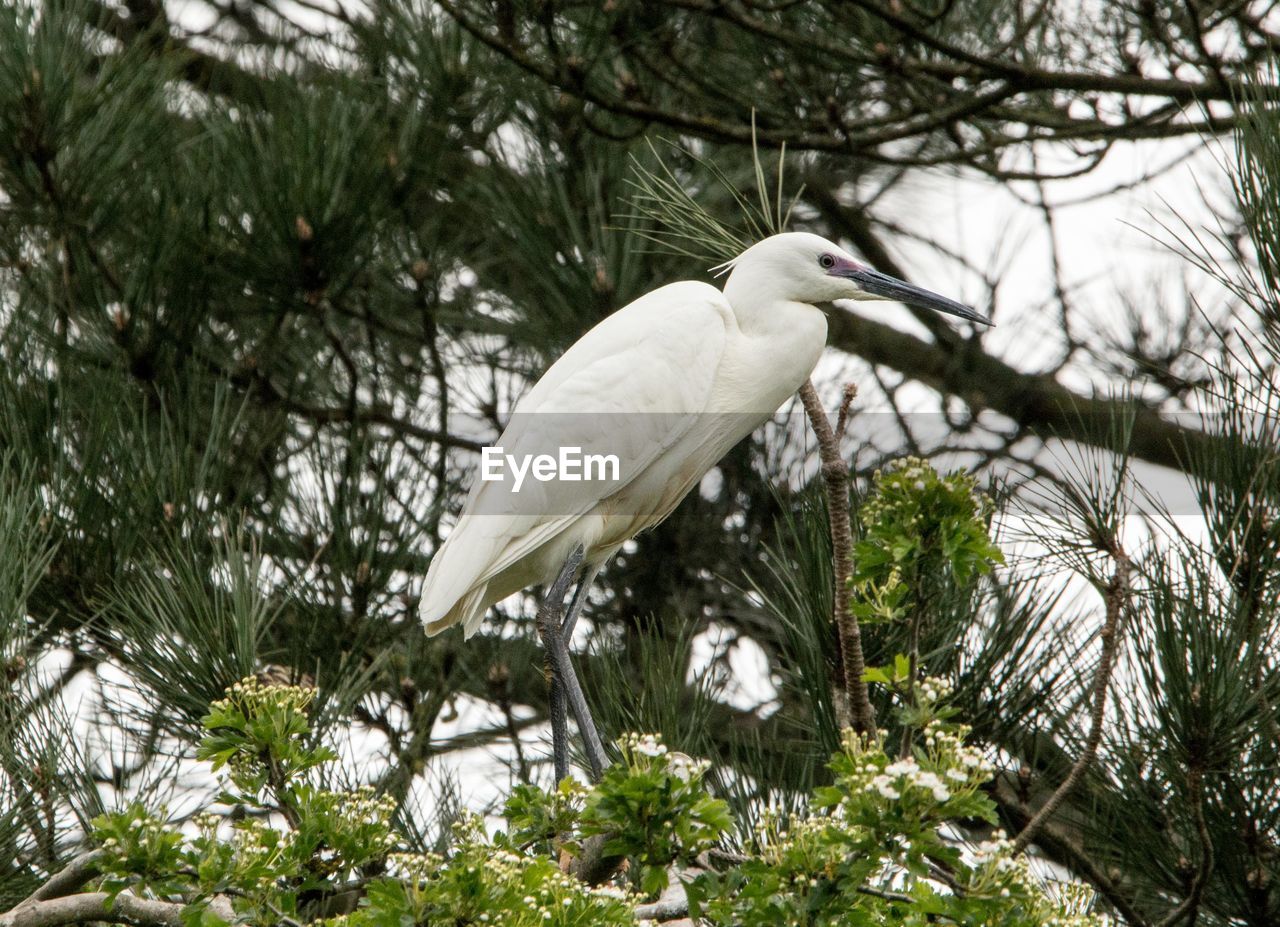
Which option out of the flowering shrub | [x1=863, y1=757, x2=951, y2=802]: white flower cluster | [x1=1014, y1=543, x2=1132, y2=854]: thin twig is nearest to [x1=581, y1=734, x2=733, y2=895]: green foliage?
the flowering shrub

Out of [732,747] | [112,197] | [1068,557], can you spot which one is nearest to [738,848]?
[732,747]

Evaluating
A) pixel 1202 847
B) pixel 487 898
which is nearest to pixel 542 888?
pixel 487 898

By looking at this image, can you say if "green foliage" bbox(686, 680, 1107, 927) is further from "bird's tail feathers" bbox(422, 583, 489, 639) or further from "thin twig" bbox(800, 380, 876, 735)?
"bird's tail feathers" bbox(422, 583, 489, 639)

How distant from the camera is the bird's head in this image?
190 cm

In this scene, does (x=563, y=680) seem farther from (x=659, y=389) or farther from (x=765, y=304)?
(x=765, y=304)

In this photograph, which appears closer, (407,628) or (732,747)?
(732,747)

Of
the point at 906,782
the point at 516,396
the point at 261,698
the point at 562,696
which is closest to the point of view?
the point at 906,782

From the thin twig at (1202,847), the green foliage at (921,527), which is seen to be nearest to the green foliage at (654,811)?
the green foliage at (921,527)

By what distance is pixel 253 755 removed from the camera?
1.25 m

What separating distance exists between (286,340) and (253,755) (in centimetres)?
136

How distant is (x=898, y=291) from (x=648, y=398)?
0.36 metres

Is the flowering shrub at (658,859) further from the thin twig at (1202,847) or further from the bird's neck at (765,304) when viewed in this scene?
the bird's neck at (765,304)

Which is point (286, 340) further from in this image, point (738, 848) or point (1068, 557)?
point (1068, 557)

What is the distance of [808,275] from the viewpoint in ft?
6.26
